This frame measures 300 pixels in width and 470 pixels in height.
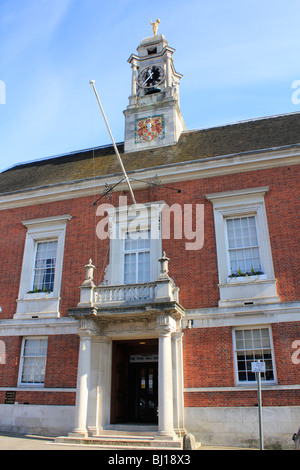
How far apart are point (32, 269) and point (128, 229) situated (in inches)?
193

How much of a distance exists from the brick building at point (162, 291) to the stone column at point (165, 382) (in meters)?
0.04

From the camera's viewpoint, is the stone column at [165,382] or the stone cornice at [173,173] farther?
the stone cornice at [173,173]

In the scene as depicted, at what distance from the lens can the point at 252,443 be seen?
1232 centimetres

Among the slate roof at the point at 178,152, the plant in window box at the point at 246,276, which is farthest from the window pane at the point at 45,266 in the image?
the plant in window box at the point at 246,276

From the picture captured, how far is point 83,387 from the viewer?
42.9 ft

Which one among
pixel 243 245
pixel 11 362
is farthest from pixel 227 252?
pixel 11 362

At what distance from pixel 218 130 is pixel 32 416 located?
1605 cm

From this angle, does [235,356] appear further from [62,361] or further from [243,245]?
[62,361]

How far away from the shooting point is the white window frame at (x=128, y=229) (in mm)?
15789

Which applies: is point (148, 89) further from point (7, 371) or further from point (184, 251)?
point (7, 371)

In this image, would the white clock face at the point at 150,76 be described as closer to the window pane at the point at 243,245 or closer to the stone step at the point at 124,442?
the window pane at the point at 243,245

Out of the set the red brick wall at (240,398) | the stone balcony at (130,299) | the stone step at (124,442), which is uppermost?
the stone balcony at (130,299)

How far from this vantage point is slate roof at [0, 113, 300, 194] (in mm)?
17625

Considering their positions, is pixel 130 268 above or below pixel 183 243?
below
